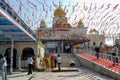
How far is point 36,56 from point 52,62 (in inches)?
66.0

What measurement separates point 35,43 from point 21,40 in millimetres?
1297

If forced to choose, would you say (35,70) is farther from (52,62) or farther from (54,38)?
(54,38)

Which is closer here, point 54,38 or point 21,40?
point 21,40

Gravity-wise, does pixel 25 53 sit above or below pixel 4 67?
above

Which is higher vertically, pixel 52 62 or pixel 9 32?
pixel 9 32

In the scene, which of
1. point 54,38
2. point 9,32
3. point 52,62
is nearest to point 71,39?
point 54,38

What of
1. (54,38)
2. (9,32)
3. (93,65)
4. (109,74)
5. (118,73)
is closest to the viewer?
(118,73)

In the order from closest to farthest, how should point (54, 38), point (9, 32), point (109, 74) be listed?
point (109, 74), point (9, 32), point (54, 38)

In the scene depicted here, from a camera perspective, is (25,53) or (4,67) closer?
(4,67)

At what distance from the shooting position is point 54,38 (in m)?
43.8

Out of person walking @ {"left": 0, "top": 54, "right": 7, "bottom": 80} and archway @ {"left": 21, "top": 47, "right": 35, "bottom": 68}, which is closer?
person walking @ {"left": 0, "top": 54, "right": 7, "bottom": 80}

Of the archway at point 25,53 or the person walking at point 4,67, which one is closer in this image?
the person walking at point 4,67

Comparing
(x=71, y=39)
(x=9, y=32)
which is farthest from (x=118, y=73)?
(x=71, y=39)

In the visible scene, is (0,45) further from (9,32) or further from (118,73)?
(118,73)
